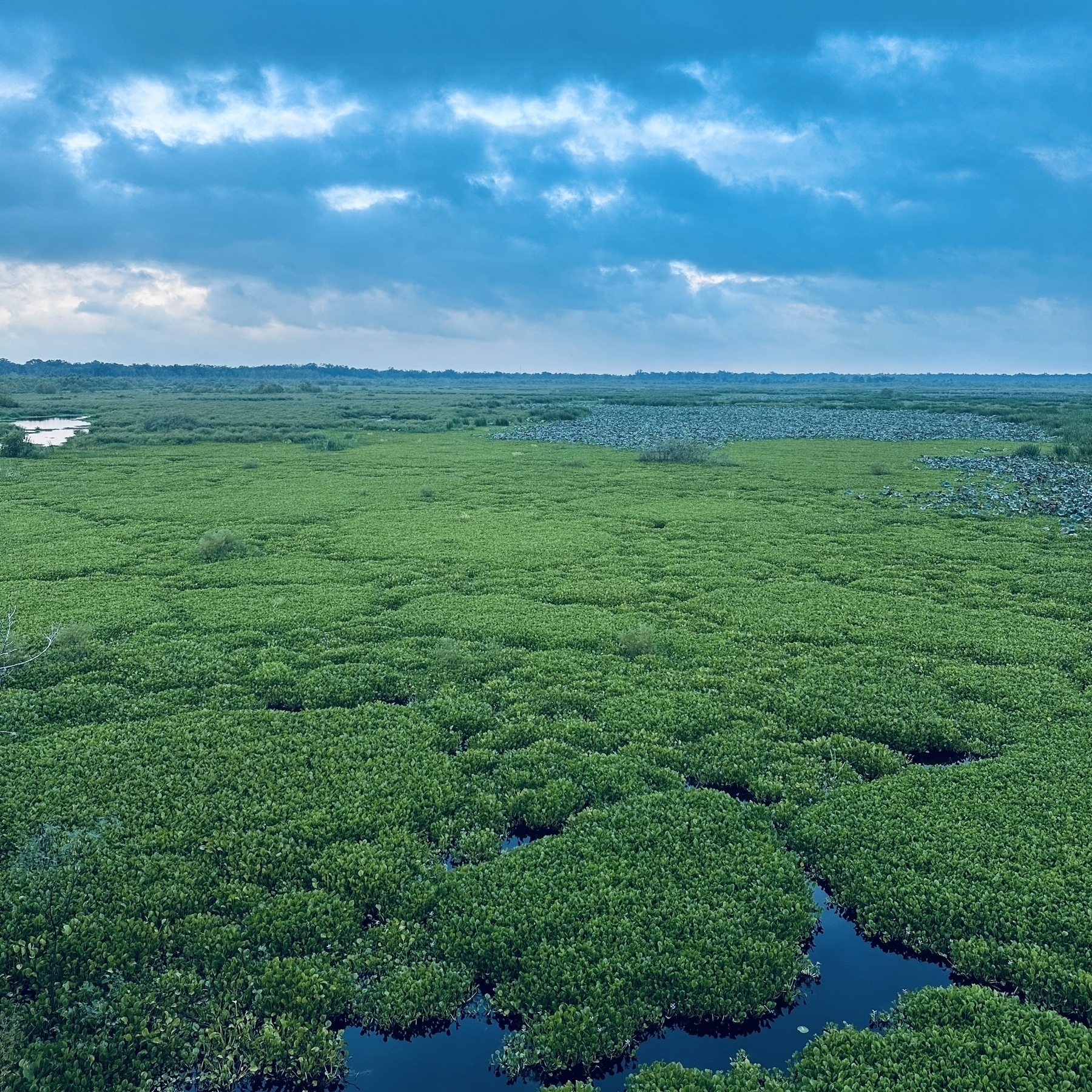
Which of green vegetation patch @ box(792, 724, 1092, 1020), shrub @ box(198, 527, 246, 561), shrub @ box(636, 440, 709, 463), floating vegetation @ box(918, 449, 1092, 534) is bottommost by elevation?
green vegetation patch @ box(792, 724, 1092, 1020)

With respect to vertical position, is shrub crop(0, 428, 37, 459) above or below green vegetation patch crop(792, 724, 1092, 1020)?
above

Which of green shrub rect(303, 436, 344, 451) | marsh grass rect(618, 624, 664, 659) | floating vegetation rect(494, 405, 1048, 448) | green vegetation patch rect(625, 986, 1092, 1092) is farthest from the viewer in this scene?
floating vegetation rect(494, 405, 1048, 448)

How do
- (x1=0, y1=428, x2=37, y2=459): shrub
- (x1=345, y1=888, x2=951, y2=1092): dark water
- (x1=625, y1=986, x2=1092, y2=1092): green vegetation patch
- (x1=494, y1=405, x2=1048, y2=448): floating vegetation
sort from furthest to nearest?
(x1=494, y1=405, x2=1048, y2=448): floating vegetation
(x1=0, y1=428, x2=37, y2=459): shrub
(x1=345, y1=888, x2=951, y2=1092): dark water
(x1=625, y1=986, x2=1092, y2=1092): green vegetation patch

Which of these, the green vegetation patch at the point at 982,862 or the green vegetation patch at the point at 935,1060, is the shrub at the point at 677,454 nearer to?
the green vegetation patch at the point at 982,862

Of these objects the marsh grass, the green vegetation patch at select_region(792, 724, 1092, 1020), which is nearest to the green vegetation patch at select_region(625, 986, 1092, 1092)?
the green vegetation patch at select_region(792, 724, 1092, 1020)

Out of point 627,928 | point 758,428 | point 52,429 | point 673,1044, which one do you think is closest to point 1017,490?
point 627,928

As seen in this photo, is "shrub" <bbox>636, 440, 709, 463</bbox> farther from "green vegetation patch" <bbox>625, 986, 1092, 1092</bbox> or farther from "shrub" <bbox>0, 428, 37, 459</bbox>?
"shrub" <bbox>0, 428, 37, 459</bbox>

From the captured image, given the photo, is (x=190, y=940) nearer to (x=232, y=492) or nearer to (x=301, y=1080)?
(x=301, y=1080)

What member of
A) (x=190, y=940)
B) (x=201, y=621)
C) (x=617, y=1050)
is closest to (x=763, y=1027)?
(x=617, y=1050)
